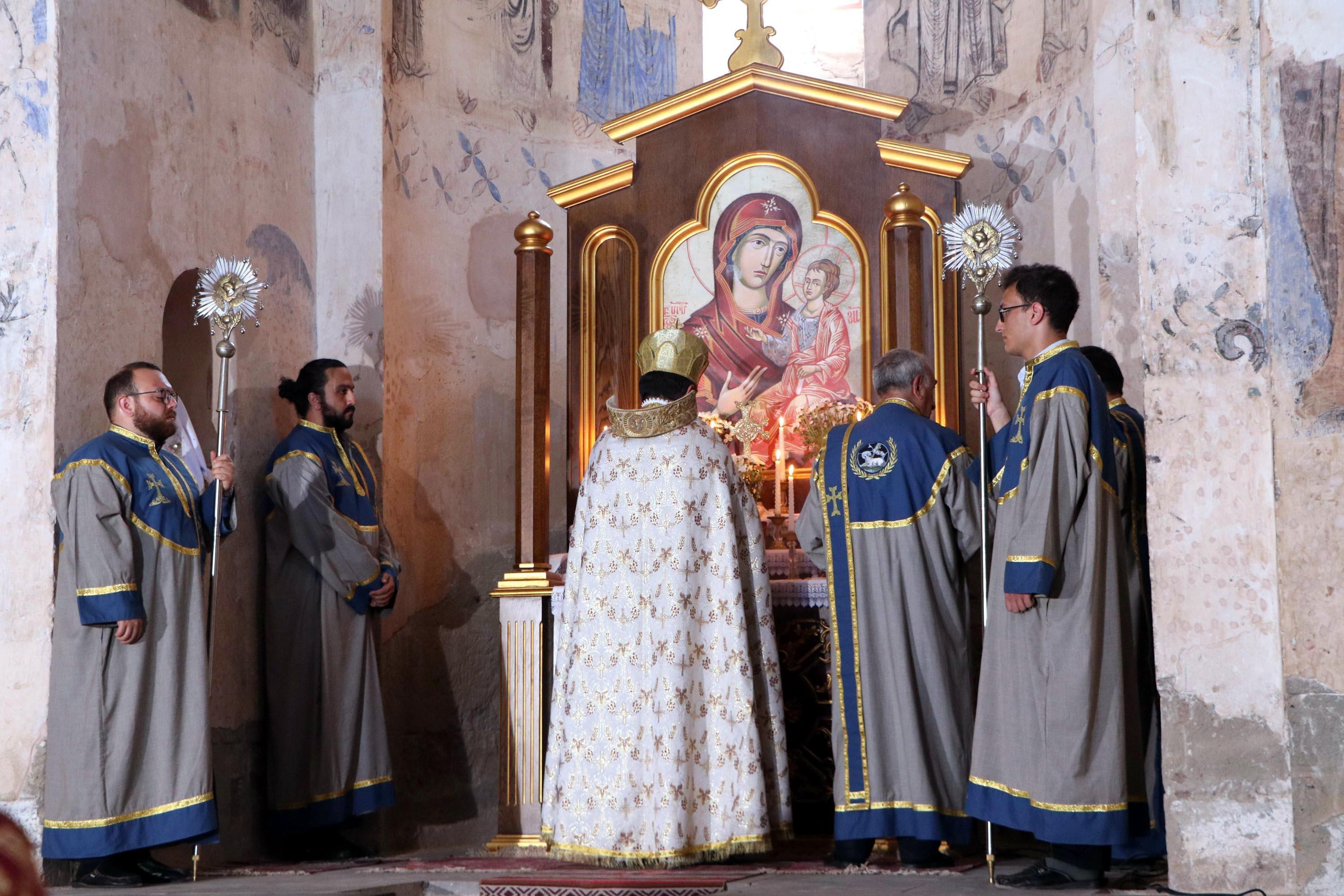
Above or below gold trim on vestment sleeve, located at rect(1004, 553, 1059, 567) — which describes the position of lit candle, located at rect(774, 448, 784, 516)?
above

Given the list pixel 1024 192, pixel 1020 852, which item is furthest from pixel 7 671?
pixel 1024 192

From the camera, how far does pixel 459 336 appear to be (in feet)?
27.3

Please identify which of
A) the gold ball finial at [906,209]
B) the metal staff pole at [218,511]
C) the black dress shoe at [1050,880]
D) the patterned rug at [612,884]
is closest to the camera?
the black dress shoe at [1050,880]

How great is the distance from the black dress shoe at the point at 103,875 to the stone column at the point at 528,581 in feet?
5.18

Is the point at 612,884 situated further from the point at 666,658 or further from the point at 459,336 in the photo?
the point at 459,336

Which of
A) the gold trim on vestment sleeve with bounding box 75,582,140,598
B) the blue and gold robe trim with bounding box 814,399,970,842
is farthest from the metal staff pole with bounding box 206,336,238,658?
the blue and gold robe trim with bounding box 814,399,970,842

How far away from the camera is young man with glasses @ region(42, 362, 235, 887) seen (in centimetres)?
520

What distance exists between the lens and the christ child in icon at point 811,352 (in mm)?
7293

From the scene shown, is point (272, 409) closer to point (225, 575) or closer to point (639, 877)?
point (225, 575)

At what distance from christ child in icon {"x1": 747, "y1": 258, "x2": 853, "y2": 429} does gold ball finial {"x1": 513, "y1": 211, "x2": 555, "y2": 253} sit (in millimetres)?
1293

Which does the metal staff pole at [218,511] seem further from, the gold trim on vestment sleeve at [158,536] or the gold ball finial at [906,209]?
the gold ball finial at [906,209]

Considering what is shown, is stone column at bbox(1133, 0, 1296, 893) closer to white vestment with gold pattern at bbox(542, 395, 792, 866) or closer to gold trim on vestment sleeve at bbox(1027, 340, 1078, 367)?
gold trim on vestment sleeve at bbox(1027, 340, 1078, 367)

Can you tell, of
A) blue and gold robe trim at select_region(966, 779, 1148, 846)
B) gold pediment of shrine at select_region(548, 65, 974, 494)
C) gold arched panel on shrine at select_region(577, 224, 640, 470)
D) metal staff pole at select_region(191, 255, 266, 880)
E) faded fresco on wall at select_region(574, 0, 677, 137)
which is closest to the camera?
blue and gold robe trim at select_region(966, 779, 1148, 846)

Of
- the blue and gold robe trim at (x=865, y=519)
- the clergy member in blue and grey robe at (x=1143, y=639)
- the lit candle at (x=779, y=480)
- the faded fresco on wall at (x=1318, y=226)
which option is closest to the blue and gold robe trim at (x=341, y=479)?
the lit candle at (x=779, y=480)
